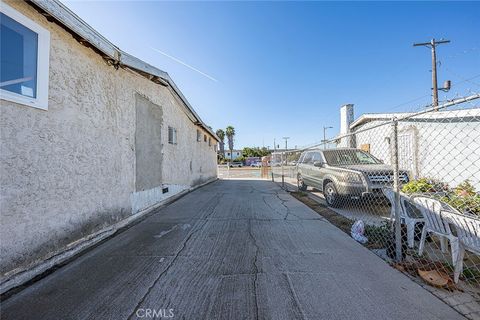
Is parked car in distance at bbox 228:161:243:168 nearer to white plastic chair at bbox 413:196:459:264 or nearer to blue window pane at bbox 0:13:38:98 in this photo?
white plastic chair at bbox 413:196:459:264

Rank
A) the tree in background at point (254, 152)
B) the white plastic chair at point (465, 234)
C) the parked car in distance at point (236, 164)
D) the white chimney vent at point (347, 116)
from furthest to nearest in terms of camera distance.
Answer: the tree in background at point (254, 152) → the parked car in distance at point (236, 164) → the white chimney vent at point (347, 116) → the white plastic chair at point (465, 234)

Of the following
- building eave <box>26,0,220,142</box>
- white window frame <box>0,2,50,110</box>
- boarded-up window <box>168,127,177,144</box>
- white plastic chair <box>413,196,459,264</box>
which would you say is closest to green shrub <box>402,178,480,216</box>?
white plastic chair <box>413,196,459,264</box>

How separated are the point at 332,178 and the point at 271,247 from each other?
3.87 m

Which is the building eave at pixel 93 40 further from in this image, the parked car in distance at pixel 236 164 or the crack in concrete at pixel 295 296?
the parked car in distance at pixel 236 164

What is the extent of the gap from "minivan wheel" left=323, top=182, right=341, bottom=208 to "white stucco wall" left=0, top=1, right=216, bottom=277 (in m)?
5.46

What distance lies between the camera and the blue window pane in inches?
98.8

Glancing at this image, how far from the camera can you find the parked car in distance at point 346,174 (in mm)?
5551

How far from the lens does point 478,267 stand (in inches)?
114

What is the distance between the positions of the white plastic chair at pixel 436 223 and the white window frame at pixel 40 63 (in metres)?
5.39

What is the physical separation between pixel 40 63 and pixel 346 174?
6.71 m

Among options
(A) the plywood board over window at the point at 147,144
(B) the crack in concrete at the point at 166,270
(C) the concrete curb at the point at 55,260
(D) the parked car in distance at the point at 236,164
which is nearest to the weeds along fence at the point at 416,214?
(B) the crack in concrete at the point at 166,270

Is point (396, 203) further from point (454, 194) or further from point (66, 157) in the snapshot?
point (66, 157)

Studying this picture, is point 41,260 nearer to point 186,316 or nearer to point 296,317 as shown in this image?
point 186,316

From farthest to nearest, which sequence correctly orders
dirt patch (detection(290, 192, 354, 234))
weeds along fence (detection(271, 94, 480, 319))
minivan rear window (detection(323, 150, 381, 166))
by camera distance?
minivan rear window (detection(323, 150, 381, 166))
dirt patch (detection(290, 192, 354, 234))
weeds along fence (detection(271, 94, 480, 319))
